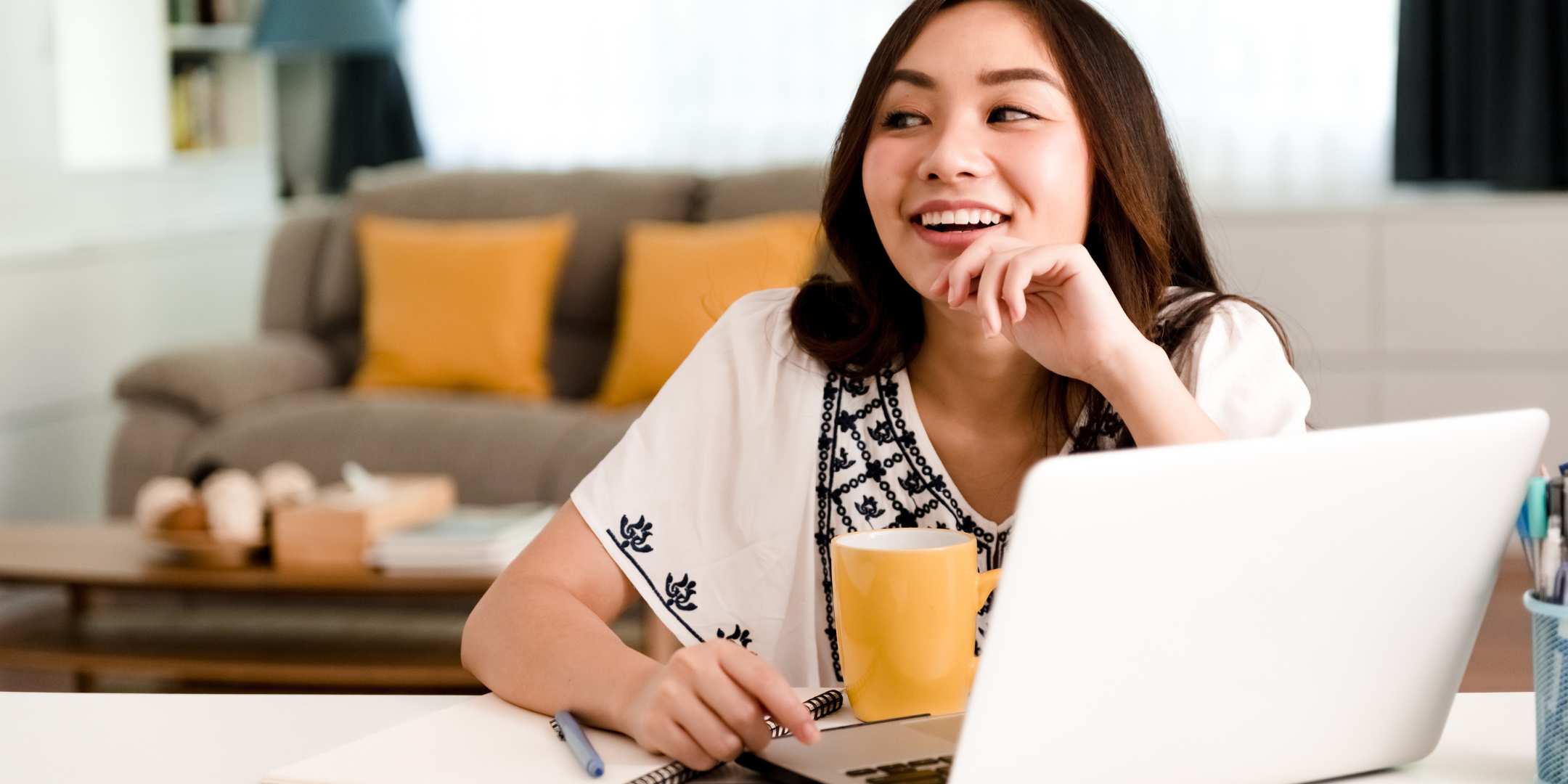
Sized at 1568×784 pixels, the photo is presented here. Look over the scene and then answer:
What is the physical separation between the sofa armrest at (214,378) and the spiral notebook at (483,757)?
280 cm

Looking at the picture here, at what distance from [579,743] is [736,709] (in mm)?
95

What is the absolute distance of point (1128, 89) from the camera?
1.30 metres

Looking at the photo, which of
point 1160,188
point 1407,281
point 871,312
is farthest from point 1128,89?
point 1407,281

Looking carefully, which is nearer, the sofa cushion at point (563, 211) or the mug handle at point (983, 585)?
the mug handle at point (983, 585)

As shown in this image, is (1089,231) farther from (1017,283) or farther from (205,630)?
(205,630)

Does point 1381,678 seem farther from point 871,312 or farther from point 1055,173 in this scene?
point 871,312

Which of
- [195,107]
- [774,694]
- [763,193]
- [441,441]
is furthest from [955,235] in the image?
[195,107]

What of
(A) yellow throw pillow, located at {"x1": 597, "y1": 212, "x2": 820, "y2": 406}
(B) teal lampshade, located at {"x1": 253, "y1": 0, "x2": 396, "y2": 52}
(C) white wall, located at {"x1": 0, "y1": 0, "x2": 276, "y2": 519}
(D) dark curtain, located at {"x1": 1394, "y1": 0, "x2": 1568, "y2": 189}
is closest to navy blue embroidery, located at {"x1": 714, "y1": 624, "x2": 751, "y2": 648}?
(A) yellow throw pillow, located at {"x1": 597, "y1": 212, "x2": 820, "y2": 406}

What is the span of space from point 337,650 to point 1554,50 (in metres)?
3.32

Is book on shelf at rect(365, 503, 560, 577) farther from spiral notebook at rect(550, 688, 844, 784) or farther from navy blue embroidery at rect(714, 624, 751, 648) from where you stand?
spiral notebook at rect(550, 688, 844, 784)

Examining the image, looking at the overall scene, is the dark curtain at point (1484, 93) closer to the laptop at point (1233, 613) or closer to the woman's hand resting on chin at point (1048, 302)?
the woman's hand resting on chin at point (1048, 302)

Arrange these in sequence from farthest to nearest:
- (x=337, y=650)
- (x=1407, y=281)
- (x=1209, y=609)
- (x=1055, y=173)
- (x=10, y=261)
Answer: (x=1407, y=281) < (x=10, y=261) < (x=337, y=650) < (x=1055, y=173) < (x=1209, y=609)

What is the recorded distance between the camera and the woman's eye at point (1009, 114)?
1.26 metres

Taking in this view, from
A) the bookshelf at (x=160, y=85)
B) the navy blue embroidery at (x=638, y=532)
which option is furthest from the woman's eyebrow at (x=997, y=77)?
the bookshelf at (x=160, y=85)
